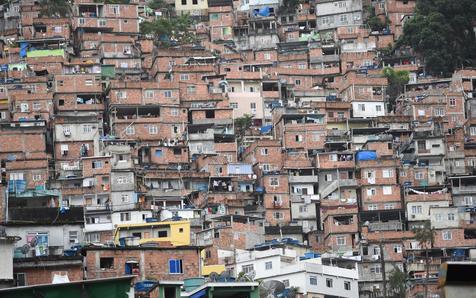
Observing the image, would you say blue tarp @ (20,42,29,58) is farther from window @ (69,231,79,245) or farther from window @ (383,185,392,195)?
window @ (69,231,79,245)

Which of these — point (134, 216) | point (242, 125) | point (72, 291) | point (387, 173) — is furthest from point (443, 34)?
point (72, 291)

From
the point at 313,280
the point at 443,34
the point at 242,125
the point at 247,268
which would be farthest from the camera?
the point at 443,34

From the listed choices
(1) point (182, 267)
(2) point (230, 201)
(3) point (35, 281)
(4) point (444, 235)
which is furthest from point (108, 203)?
(3) point (35, 281)

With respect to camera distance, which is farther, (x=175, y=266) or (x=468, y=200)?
(x=468, y=200)

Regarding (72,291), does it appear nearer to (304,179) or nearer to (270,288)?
(270,288)

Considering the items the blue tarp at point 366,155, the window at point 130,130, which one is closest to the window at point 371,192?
the blue tarp at point 366,155

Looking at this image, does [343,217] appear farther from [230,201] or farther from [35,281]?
[35,281]

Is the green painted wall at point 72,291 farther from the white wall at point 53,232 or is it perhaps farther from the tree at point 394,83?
the tree at point 394,83
